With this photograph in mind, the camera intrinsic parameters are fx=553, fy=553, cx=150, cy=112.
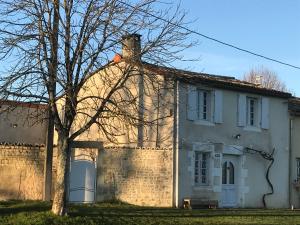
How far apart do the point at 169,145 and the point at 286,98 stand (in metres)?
7.84

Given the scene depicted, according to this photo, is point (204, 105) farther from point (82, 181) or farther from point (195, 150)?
point (82, 181)

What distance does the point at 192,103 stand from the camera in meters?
23.7

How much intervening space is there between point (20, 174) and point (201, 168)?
796cm

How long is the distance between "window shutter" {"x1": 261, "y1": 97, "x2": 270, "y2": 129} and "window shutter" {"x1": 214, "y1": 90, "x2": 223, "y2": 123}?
2786mm

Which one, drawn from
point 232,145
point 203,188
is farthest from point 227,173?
point 203,188

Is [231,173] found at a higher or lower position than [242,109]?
lower

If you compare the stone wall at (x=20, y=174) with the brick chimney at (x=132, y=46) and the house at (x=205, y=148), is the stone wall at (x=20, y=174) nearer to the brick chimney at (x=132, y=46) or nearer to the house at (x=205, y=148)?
the house at (x=205, y=148)

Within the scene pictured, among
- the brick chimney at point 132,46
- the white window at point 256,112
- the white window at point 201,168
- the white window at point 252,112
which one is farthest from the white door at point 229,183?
the brick chimney at point 132,46

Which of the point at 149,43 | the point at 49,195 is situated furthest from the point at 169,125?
the point at 149,43

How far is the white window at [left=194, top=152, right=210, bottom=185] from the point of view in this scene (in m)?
23.8

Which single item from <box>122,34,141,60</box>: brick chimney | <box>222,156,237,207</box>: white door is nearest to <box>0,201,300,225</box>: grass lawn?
<box>222,156,237,207</box>: white door

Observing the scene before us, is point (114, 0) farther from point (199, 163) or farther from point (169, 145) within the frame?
point (199, 163)

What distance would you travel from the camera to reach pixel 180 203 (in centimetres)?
2255

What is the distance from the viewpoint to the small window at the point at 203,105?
79.2 ft
